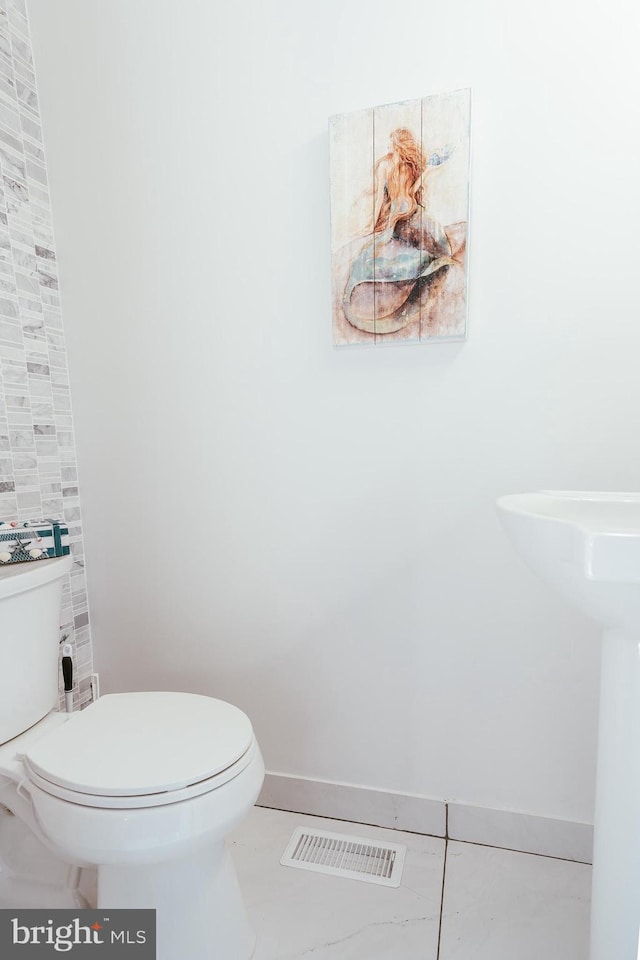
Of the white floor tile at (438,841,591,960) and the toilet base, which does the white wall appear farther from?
the toilet base

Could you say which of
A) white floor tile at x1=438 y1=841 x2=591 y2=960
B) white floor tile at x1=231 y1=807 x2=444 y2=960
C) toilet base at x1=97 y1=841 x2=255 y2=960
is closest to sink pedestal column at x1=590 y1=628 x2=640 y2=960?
white floor tile at x1=438 y1=841 x2=591 y2=960

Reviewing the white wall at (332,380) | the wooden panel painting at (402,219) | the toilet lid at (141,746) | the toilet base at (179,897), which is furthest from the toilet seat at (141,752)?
the wooden panel painting at (402,219)

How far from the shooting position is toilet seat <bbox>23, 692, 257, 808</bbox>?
0.90m

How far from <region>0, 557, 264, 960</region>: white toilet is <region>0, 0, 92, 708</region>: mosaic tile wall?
13.7 inches

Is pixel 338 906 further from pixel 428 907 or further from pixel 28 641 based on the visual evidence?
pixel 28 641

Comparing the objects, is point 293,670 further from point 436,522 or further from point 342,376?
point 342,376

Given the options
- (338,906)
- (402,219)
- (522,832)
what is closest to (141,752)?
(338,906)

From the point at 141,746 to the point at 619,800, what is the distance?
806 mm

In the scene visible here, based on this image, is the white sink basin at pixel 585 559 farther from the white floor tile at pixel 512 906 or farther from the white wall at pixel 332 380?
the white floor tile at pixel 512 906

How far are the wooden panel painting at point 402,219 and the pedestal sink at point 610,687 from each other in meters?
0.54

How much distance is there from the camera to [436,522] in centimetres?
133

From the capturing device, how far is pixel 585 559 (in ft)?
2.25

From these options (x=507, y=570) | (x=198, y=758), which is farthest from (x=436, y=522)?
(x=198, y=758)

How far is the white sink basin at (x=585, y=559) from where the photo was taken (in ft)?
2.18
